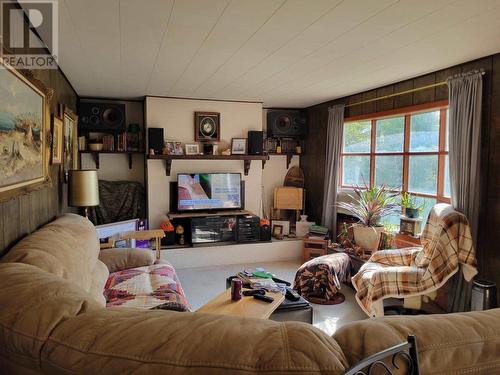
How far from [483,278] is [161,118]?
14.0 ft

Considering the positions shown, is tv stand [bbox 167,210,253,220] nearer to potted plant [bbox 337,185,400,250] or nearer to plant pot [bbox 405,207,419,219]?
potted plant [bbox 337,185,400,250]

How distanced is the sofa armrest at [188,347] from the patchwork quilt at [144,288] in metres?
1.40

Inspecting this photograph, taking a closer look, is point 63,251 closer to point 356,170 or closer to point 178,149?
point 178,149

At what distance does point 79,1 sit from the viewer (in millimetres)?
1939

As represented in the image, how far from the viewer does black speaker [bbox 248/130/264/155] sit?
5.47m

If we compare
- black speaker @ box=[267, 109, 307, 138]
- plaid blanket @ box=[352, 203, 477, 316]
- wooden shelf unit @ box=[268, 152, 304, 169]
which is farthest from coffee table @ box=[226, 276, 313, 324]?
black speaker @ box=[267, 109, 307, 138]

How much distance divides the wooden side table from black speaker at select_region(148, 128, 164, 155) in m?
2.47

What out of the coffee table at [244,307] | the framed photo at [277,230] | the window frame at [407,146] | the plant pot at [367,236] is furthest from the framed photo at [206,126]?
the coffee table at [244,307]

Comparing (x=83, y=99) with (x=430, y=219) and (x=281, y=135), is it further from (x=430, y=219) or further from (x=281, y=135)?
(x=430, y=219)

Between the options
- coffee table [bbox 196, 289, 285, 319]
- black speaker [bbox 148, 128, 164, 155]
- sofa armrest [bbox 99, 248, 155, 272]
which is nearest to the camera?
coffee table [bbox 196, 289, 285, 319]

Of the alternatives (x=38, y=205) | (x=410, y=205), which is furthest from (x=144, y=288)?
(x=410, y=205)

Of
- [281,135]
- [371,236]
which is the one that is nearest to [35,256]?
[371,236]

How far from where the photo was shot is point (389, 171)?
4.38 meters

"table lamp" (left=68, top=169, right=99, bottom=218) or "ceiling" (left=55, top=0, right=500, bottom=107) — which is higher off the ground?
"ceiling" (left=55, top=0, right=500, bottom=107)
